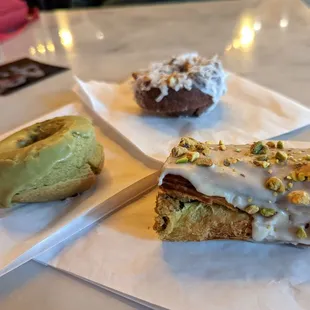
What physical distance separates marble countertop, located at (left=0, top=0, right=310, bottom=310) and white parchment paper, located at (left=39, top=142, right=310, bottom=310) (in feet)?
1.24

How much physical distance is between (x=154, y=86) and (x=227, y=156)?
14.2 inches

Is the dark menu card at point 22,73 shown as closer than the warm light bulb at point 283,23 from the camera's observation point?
Yes

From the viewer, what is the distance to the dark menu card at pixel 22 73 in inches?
49.1

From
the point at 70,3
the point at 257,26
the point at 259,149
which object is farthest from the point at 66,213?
the point at 70,3

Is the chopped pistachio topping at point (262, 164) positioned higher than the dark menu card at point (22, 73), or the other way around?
the chopped pistachio topping at point (262, 164)

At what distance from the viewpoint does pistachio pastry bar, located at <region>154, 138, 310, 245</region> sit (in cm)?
60

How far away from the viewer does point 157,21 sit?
1.73 m

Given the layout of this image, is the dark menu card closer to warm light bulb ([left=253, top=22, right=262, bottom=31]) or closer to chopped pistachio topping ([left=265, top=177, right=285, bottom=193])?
warm light bulb ([left=253, top=22, right=262, bottom=31])

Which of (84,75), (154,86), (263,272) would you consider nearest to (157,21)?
(84,75)

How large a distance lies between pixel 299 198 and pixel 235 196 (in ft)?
0.26

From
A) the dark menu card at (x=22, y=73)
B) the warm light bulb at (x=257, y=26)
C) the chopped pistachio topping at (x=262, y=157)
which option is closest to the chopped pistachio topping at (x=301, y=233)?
the chopped pistachio topping at (x=262, y=157)

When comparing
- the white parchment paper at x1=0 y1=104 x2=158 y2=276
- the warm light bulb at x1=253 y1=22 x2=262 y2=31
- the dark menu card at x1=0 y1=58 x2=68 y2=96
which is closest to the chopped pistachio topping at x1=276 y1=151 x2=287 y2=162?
the white parchment paper at x1=0 y1=104 x2=158 y2=276

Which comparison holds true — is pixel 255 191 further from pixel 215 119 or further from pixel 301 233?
pixel 215 119

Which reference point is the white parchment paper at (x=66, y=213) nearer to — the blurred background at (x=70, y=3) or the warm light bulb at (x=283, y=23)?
the warm light bulb at (x=283, y=23)
